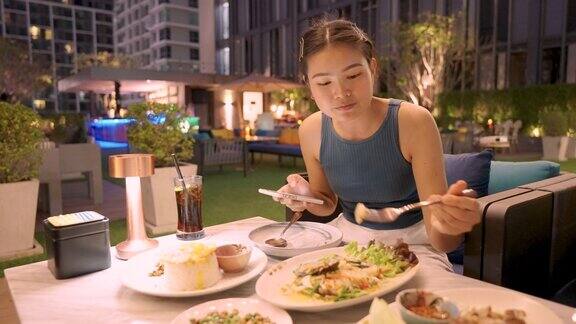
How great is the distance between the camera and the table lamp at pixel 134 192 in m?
1.49

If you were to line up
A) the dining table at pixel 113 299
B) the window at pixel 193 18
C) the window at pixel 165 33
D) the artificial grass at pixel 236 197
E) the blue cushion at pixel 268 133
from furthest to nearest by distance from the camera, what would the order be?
the window at pixel 193 18 → the window at pixel 165 33 → the blue cushion at pixel 268 133 → the artificial grass at pixel 236 197 → the dining table at pixel 113 299

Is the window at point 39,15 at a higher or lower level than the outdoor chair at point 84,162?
higher

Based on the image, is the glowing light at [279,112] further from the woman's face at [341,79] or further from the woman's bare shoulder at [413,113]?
the woman's face at [341,79]

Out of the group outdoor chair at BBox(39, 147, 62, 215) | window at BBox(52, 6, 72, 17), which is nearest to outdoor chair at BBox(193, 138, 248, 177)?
outdoor chair at BBox(39, 147, 62, 215)

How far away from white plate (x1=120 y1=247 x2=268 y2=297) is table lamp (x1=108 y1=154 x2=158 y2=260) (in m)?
0.12

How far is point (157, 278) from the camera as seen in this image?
1.20m

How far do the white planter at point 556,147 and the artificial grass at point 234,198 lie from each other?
555 cm

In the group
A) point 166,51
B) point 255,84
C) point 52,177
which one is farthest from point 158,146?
point 166,51

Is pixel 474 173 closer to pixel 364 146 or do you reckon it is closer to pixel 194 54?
pixel 364 146

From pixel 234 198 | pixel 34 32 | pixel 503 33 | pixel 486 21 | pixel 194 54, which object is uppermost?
pixel 34 32

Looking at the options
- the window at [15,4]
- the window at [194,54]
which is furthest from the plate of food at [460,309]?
the window at [15,4]

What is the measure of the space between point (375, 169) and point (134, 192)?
0.87m

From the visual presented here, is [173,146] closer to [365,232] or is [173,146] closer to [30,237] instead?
[30,237]

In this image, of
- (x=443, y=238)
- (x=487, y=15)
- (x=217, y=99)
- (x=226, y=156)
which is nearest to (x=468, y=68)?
(x=487, y=15)
